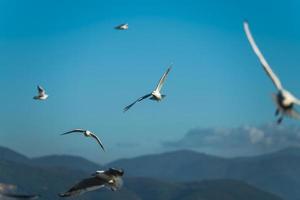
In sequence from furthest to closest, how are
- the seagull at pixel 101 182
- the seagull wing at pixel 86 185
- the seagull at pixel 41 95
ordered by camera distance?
the seagull at pixel 41 95 < the seagull at pixel 101 182 < the seagull wing at pixel 86 185

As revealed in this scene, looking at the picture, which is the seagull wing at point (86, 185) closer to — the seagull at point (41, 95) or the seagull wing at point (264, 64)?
the seagull wing at point (264, 64)

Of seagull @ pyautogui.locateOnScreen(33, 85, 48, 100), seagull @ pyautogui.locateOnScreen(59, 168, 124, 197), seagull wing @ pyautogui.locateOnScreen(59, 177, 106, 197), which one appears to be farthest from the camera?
seagull @ pyautogui.locateOnScreen(33, 85, 48, 100)

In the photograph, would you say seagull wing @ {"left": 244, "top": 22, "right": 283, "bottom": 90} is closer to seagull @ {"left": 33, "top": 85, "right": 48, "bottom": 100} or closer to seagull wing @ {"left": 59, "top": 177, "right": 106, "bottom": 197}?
seagull wing @ {"left": 59, "top": 177, "right": 106, "bottom": 197}

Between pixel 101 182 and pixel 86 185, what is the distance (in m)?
1.54

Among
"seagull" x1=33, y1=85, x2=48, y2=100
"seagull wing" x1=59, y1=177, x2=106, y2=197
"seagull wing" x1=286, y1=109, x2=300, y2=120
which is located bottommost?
"seagull wing" x1=59, y1=177, x2=106, y2=197

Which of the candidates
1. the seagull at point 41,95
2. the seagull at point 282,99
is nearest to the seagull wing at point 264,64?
the seagull at point 282,99

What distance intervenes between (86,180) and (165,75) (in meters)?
55.7

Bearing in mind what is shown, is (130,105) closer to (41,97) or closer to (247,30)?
(41,97)

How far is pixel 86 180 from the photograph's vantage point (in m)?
32.3

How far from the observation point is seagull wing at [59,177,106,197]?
30700mm

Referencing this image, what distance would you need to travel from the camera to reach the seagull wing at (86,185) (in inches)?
1209

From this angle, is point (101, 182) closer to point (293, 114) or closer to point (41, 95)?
point (293, 114)

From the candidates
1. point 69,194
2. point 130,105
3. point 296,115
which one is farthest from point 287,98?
point 130,105

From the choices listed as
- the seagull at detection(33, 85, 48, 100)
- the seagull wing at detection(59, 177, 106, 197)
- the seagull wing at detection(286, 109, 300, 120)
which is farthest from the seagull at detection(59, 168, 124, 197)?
the seagull at detection(33, 85, 48, 100)
